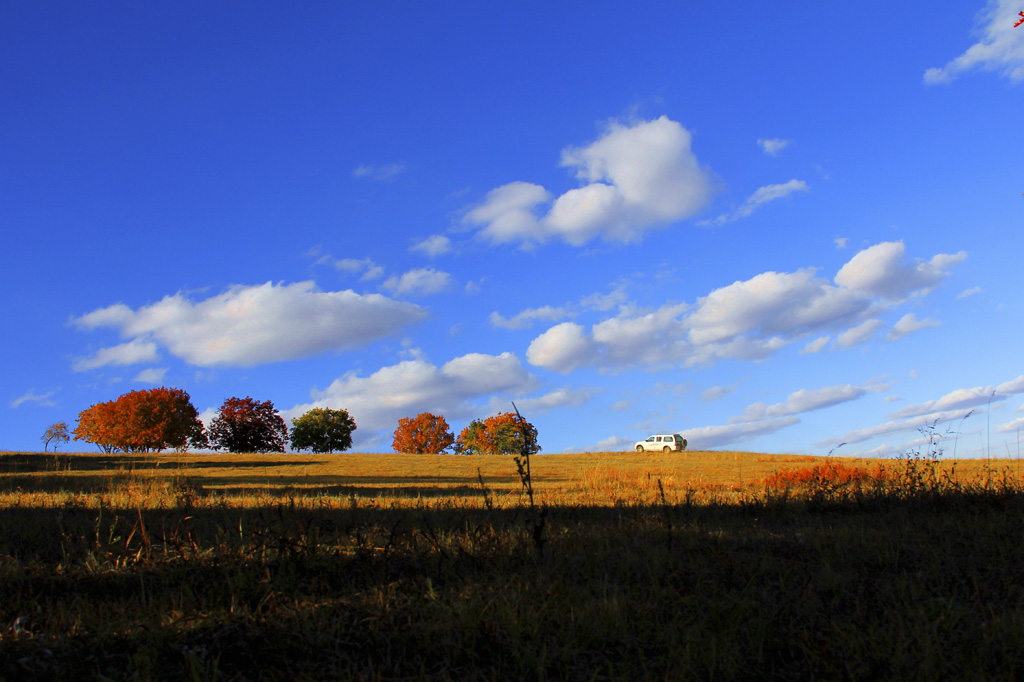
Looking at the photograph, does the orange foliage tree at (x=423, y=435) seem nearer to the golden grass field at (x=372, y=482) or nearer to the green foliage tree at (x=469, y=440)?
the green foliage tree at (x=469, y=440)

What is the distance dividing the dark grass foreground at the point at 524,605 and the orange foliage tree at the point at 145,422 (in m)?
62.4

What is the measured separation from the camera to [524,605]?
139 inches

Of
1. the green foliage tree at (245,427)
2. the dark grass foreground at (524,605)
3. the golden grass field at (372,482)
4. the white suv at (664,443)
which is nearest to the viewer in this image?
A: the dark grass foreground at (524,605)

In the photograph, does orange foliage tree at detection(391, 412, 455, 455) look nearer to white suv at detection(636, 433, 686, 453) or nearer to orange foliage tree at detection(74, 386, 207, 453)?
orange foliage tree at detection(74, 386, 207, 453)

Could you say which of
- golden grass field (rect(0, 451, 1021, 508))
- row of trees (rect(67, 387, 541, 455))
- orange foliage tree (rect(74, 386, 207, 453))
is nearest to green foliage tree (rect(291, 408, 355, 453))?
row of trees (rect(67, 387, 541, 455))

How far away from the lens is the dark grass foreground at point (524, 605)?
3029 millimetres

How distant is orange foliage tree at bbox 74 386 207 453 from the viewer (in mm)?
60969

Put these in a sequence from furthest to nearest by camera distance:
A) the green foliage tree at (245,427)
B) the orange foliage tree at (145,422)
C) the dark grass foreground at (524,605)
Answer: the green foliage tree at (245,427) < the orange foliage tree at (145,422) < the dark grass foreground at (524,605)

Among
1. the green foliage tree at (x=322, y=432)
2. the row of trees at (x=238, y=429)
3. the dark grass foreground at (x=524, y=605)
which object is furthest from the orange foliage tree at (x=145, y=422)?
the dark grass foreground at (x=524, y=605)

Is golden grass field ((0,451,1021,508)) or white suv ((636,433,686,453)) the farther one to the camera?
white suv ((636,433,686,453))

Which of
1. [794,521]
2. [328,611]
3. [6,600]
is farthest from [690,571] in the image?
[6,600]

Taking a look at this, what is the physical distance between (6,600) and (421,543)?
2.73 metres

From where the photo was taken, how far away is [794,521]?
6.89 m

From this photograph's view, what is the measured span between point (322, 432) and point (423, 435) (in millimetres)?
14437
